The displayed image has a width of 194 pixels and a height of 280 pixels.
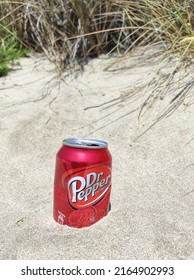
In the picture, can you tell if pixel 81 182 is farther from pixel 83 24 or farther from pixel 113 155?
pixel 83 24

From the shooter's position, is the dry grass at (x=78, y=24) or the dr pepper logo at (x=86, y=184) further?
the dry grass at (x=78, y=24)

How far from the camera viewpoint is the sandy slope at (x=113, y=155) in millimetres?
1991

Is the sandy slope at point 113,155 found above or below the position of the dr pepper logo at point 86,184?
below

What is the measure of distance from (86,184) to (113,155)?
74cm

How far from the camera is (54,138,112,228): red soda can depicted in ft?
6.31

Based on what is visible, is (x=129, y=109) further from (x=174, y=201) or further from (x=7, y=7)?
(x=7, y=7)

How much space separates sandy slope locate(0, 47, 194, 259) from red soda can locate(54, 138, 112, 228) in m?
0.06

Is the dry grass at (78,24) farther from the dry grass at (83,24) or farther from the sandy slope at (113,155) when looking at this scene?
the sandy slope at (113,155)

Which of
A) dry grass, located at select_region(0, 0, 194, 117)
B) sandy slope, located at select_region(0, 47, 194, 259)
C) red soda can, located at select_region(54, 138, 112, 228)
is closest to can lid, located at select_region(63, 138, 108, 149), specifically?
red soda can, located at select_region(54, 138, 112, 228)

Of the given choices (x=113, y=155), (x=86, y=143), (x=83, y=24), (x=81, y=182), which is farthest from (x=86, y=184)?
(x=83, y=24)

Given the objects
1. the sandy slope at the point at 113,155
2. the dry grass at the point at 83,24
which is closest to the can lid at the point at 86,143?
the sandy slope at the point at 113,155

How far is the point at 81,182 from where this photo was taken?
1.94 m

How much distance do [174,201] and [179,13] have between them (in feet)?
4.64

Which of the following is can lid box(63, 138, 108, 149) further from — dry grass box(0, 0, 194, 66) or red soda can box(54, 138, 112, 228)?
dry grass box(0, 0, 194, 66)
